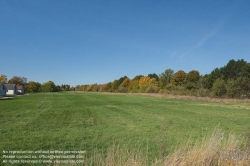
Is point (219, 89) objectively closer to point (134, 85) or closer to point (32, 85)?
point (134, 85)

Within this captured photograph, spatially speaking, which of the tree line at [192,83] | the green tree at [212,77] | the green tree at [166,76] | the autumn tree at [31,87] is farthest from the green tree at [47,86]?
the green tree at [212,77]

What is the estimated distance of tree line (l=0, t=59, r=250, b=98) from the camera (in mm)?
54109

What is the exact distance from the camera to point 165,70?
10275 cm

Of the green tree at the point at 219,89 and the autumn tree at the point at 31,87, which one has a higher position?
the autumn tree at the point at 31,87

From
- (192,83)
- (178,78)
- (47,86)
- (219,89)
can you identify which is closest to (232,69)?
(192,83)

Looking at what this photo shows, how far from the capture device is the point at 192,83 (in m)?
82.2

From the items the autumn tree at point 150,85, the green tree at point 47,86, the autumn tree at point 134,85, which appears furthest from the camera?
the green tree at point 47,86

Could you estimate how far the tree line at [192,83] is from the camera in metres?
54.1

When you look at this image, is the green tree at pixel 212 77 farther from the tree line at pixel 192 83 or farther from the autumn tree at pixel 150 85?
the autumn tree at pixel 150 85

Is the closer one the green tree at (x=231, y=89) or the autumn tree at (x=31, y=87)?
the green tree at (x=231, y=89)

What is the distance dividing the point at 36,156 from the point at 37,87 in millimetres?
157767

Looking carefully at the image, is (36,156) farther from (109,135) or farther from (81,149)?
(109,135)

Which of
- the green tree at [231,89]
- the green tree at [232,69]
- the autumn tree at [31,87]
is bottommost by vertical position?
the green tree at [231,89]

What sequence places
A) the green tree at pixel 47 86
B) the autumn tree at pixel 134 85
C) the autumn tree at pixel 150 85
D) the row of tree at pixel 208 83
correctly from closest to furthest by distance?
the row of tree at pixel 208 83
the autumn tree at pixel 150 85
the autumn tree at pixel 134 85
the green tree at pixel 47 86
